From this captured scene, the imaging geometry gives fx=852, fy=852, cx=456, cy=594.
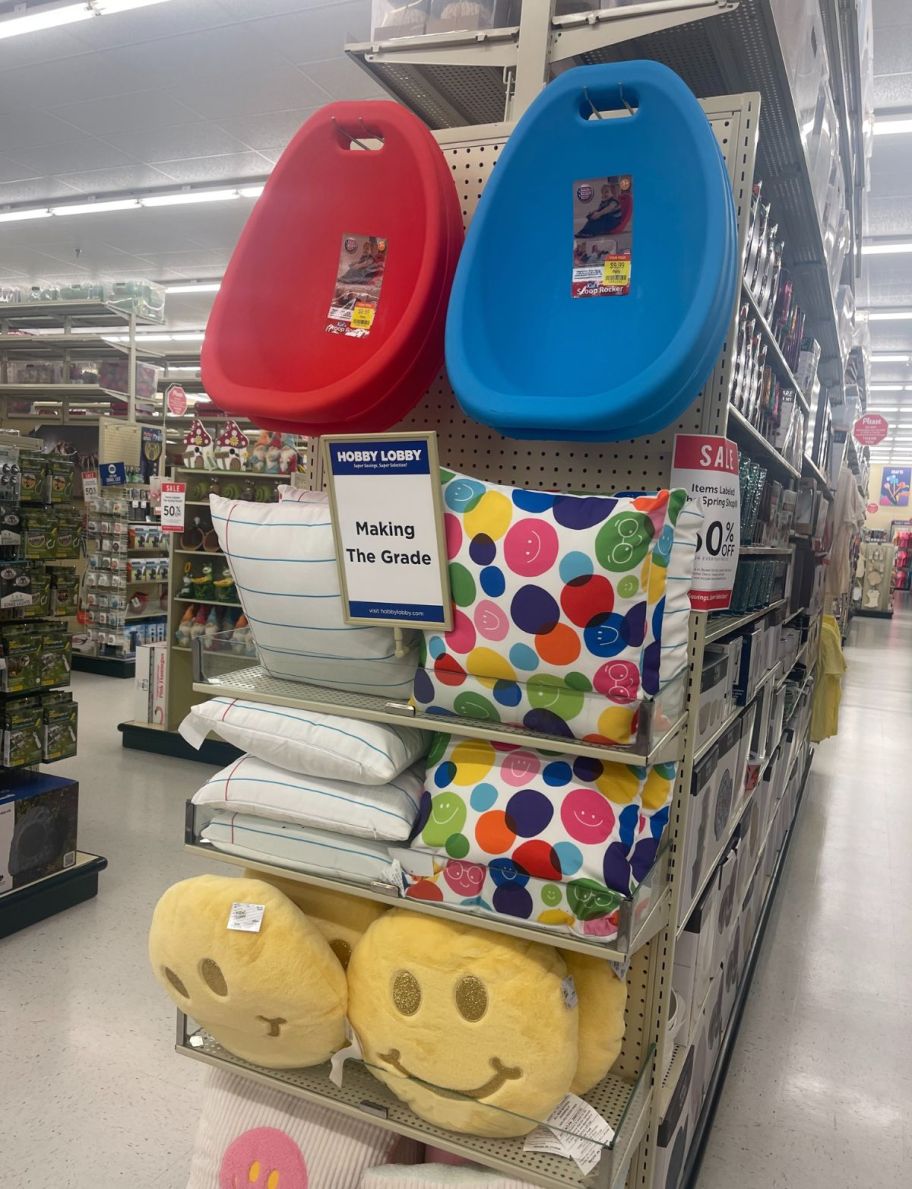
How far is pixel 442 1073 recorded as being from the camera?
1.32 m

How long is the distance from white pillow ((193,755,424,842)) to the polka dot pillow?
229 millimetres

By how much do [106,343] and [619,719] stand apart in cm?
823

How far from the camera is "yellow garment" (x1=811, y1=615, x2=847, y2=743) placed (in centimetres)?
539

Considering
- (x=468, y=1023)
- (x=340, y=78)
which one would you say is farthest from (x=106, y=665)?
(x=468, y=1023)

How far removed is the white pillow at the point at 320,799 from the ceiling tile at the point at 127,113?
686 centimetres

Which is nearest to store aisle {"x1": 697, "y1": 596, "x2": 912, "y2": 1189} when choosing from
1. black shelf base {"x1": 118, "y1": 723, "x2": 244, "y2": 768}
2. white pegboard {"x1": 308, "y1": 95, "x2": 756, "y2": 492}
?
white pegboard {"x1": 308, "y1": 95, "x2": 756, "y2": 492}

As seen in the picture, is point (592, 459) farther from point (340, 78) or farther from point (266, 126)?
point (266, 126)

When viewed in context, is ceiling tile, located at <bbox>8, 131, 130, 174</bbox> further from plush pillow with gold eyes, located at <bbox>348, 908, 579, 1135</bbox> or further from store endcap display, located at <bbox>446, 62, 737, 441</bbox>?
plush pillow with gold eyes, located at <bbox>348, 908, 579, 1135</bbox>

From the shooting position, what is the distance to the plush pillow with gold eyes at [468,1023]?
127 cm

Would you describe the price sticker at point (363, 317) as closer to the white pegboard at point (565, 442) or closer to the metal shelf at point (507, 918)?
the white pegboard at point (565, 442)

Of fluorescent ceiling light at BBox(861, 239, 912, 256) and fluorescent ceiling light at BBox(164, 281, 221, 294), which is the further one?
fluorescent ceiling light at BBox(164, 281, 221, 294)

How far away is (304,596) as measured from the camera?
56.1 inches

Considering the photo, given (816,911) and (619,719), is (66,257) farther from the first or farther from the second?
(619,719)

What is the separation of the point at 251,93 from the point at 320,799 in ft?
22.0
